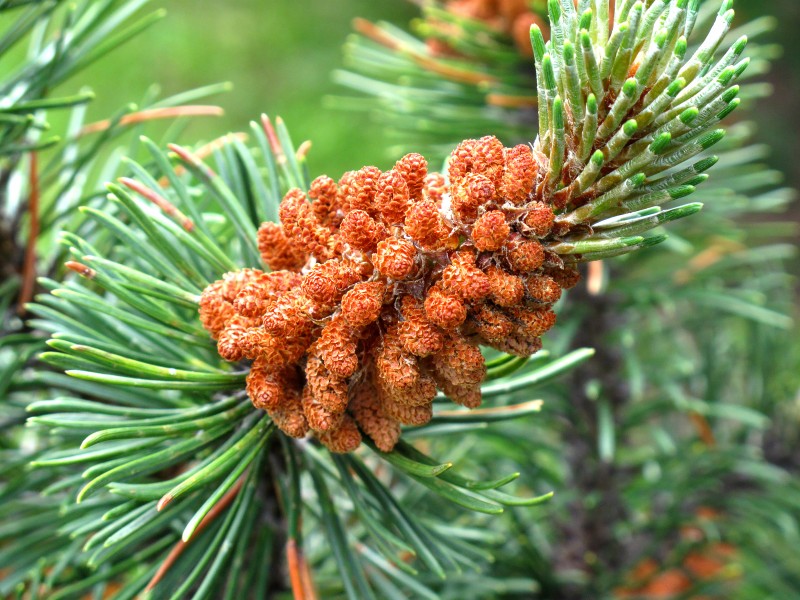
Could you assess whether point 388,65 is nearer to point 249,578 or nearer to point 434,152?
point 434,152

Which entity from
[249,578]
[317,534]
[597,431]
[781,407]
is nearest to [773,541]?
[781,407]

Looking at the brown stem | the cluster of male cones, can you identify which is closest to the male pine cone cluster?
the cluster of male cones

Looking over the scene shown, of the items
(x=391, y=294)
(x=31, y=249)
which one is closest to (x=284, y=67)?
(x=31, y=249)

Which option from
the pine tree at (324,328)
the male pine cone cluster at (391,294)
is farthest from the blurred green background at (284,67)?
the male pine cone cluster at (391,294)

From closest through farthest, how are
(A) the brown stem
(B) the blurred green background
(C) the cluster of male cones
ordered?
(C) the cluster of male cones
(A) the brown stem
(B) the blurred green background

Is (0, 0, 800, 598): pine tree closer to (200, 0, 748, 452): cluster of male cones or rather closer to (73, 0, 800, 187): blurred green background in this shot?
(200, 0, 748, 452): cluster of male cones

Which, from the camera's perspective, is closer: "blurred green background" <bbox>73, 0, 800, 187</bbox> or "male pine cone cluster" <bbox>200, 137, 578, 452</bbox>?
"male pine cone cluster" <bbox>200, 137, 578, 452</bbox>
